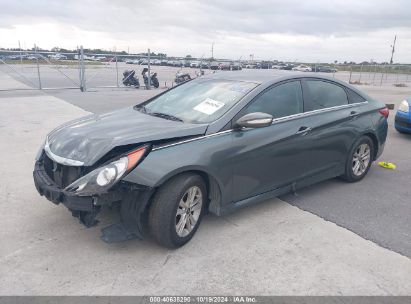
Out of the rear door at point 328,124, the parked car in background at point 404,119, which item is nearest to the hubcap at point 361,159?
the rear door at point 328,124

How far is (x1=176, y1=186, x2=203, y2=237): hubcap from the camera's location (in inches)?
133

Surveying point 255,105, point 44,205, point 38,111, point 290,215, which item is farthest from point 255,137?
point 38,111

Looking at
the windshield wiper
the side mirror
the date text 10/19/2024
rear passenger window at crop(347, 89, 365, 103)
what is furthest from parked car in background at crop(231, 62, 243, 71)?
the date text 10/19/2024

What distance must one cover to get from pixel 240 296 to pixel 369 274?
3.63ft

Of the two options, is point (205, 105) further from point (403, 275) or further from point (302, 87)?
point (403, 275)

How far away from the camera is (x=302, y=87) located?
446 centimetres

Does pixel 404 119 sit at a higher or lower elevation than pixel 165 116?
lower

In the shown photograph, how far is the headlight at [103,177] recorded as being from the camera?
299 centimetres

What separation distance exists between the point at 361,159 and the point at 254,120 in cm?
237

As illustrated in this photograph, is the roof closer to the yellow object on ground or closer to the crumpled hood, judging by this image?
the crumpled hood

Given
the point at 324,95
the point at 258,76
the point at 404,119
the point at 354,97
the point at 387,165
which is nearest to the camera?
the point at 258,76

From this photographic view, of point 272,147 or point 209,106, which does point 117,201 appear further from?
point 272,147

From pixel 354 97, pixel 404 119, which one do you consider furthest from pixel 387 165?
pixel 404 119

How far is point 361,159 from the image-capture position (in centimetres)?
525
